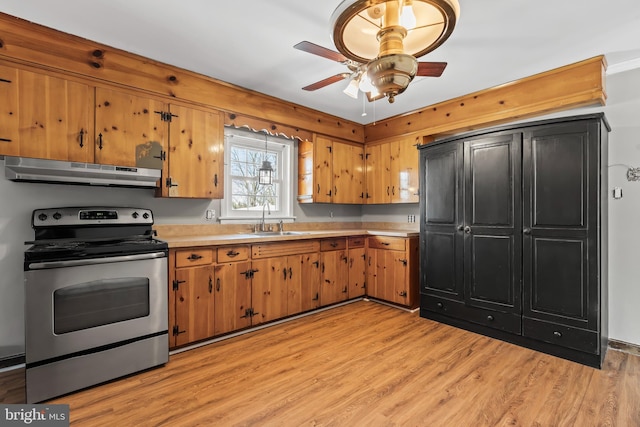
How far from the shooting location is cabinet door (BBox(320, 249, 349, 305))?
388cm

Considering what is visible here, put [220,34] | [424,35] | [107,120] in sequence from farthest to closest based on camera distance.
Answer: [107,120]
[220,34]
[424,35]

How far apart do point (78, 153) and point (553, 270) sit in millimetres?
4067

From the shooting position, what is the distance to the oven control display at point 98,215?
2598 millimetres

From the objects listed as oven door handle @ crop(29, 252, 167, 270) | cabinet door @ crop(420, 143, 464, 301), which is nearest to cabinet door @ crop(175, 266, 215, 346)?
oven door handle @ crop(29, 252, 167, 270)

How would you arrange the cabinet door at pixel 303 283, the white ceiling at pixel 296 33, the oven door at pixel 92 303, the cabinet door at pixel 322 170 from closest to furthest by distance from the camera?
the oven door at pixel 92 303 < the white ceiling at pixel 296 33 < the cabinet door at pixel 303 283 < the cabinet door at pixel 322 170

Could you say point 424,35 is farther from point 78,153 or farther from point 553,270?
point 78,153

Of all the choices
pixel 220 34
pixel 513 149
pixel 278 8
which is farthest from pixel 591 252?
pixel 220 34

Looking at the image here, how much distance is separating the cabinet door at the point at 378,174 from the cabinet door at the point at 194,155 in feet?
7.88

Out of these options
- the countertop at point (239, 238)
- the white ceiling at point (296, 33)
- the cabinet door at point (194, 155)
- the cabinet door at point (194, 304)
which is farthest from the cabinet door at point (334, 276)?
the white ceiling at point (296, 33)

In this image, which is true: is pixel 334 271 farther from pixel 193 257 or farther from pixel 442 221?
pixel 193 257

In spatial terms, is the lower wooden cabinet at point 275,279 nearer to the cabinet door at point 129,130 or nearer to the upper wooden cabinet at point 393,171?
the upper wooden cabinet at point 393,171

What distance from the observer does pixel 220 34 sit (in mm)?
2488

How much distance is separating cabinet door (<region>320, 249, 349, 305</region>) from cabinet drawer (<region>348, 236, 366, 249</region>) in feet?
0.48

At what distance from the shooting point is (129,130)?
275cm
